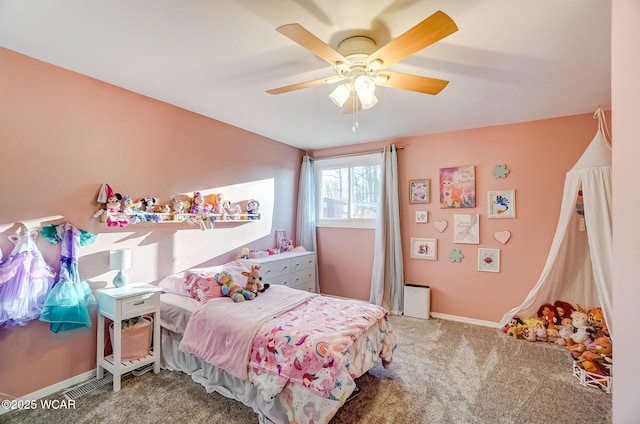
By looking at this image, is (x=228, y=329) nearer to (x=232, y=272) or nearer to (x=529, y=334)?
(x=232, y=272)

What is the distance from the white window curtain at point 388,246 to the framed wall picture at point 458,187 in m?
0.62

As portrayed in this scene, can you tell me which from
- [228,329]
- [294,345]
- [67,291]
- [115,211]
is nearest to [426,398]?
[294,345]

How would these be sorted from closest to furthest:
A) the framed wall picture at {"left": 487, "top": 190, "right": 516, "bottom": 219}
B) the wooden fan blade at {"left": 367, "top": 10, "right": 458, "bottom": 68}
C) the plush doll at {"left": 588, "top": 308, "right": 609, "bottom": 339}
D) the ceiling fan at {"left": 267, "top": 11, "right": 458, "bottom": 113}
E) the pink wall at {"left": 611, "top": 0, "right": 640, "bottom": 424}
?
the pink wall at {"left": 611, "top": 0, "right": 640, "bottom": 424}, the wooden fan blade at {"left": 367, "top": 10, "right": 458, "bottom": 68}, the ceiling fan at {"left": 267, "top": 11, "right": 458, "bottom": 113}, the plush doll at {"left": 588, "top": 308, "right": 609, "bottom": 339}, the framed wall picture at {"left": 487, "top": 190, "right": 516, "bottom": 219}

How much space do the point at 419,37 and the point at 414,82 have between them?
0.49m

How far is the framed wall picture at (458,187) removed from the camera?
3.78 m

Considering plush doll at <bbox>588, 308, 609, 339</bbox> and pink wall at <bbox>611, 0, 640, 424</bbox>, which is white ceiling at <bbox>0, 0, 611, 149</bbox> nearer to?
pink wall at <bbox>611, 0, 640, 424</bbox>

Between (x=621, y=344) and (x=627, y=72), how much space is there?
101cm

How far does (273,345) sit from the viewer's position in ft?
6.49

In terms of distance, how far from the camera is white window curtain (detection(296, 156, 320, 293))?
4.82 metres

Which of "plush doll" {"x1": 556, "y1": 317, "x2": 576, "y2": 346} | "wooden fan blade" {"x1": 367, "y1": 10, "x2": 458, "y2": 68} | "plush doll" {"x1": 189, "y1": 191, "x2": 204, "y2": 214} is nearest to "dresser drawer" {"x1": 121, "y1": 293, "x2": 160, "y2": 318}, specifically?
"plush doll" {"x1": 189, "y1": 191, "x2": 204, "y2": 214}

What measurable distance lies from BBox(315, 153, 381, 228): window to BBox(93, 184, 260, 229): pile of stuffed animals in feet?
4.46

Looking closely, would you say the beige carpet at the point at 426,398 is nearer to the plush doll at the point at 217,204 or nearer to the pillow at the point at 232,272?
the pillow at the point at 232,272

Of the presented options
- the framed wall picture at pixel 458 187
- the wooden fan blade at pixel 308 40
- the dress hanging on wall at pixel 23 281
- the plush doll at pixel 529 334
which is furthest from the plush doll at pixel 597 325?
the dress hanging on wall at pixel 23 281

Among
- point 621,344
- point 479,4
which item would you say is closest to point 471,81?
point 479,4
